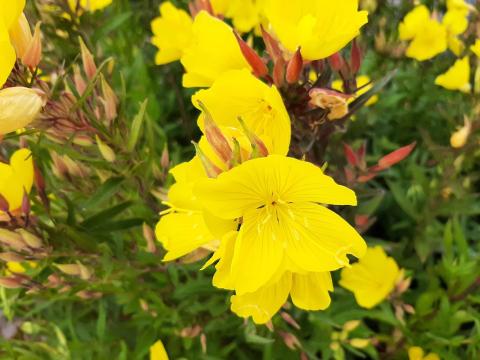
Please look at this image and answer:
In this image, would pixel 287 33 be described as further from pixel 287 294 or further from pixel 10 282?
pixel 10 282

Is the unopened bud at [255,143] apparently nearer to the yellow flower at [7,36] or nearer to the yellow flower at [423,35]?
the yellow flower at [7,36]

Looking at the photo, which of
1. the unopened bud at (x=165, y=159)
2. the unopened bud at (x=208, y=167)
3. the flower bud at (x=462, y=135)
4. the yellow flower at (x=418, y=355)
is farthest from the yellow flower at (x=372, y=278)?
the unopened bud at (x=208, y=167)

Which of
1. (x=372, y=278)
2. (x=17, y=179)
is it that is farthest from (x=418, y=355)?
(x=17, y=179)

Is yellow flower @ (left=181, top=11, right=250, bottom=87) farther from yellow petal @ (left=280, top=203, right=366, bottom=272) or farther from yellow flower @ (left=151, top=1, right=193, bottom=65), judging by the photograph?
yellow flower @ (left=151, top=1, right=193, bottom=65)

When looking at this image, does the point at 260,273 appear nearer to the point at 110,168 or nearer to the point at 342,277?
the point at 110,168

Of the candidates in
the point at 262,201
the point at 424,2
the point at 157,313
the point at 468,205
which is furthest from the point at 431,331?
the point at 424,2

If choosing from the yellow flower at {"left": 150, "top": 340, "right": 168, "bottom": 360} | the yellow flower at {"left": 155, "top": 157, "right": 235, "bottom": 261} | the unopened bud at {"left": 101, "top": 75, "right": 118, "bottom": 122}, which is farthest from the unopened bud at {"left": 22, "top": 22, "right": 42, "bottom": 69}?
the yellow flower at {"left": 150, "top": 340, "right": 168, "bottom": 360}
